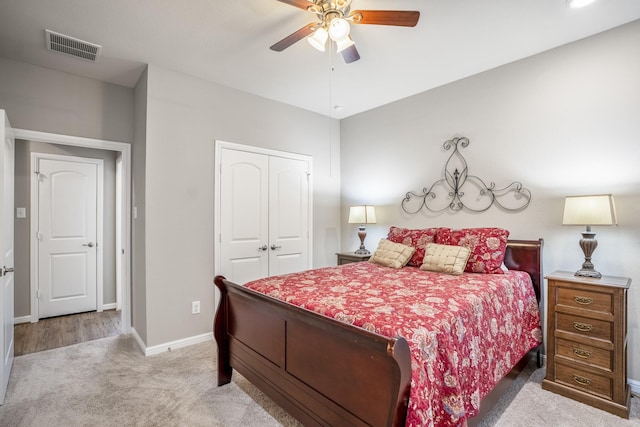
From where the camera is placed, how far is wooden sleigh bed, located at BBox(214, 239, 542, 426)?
131 cm

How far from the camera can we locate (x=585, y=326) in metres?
2.21

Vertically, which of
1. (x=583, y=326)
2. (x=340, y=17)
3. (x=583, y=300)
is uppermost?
(x=340, y=17)

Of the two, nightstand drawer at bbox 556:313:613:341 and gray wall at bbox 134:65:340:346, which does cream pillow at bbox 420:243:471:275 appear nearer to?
nightstand drawer at bbox 556:313:613:341

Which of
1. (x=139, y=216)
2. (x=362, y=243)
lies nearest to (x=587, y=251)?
(x=362, y=243)

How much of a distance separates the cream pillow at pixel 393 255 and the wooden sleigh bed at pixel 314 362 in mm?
1177

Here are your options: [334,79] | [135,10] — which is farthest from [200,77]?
[334,79]

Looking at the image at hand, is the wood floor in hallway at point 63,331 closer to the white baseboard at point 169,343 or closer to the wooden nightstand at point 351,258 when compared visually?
the white baseboard at point 169,343

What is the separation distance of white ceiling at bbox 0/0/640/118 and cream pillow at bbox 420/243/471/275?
1.72 metres

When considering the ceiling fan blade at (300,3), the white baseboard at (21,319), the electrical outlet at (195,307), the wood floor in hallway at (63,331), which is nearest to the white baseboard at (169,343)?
the electrical outlet at (195,307)

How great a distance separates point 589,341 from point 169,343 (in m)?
3.44

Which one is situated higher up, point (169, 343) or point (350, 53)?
point (350, 53)

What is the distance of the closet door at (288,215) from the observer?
3936mm

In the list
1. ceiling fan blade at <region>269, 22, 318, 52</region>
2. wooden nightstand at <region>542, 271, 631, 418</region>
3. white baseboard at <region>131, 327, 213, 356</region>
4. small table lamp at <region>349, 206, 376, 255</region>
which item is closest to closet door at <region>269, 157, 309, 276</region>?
small table lamp at <region>349, 206, 376, 255</region>

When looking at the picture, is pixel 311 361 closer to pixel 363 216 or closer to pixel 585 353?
pixel 585 353
